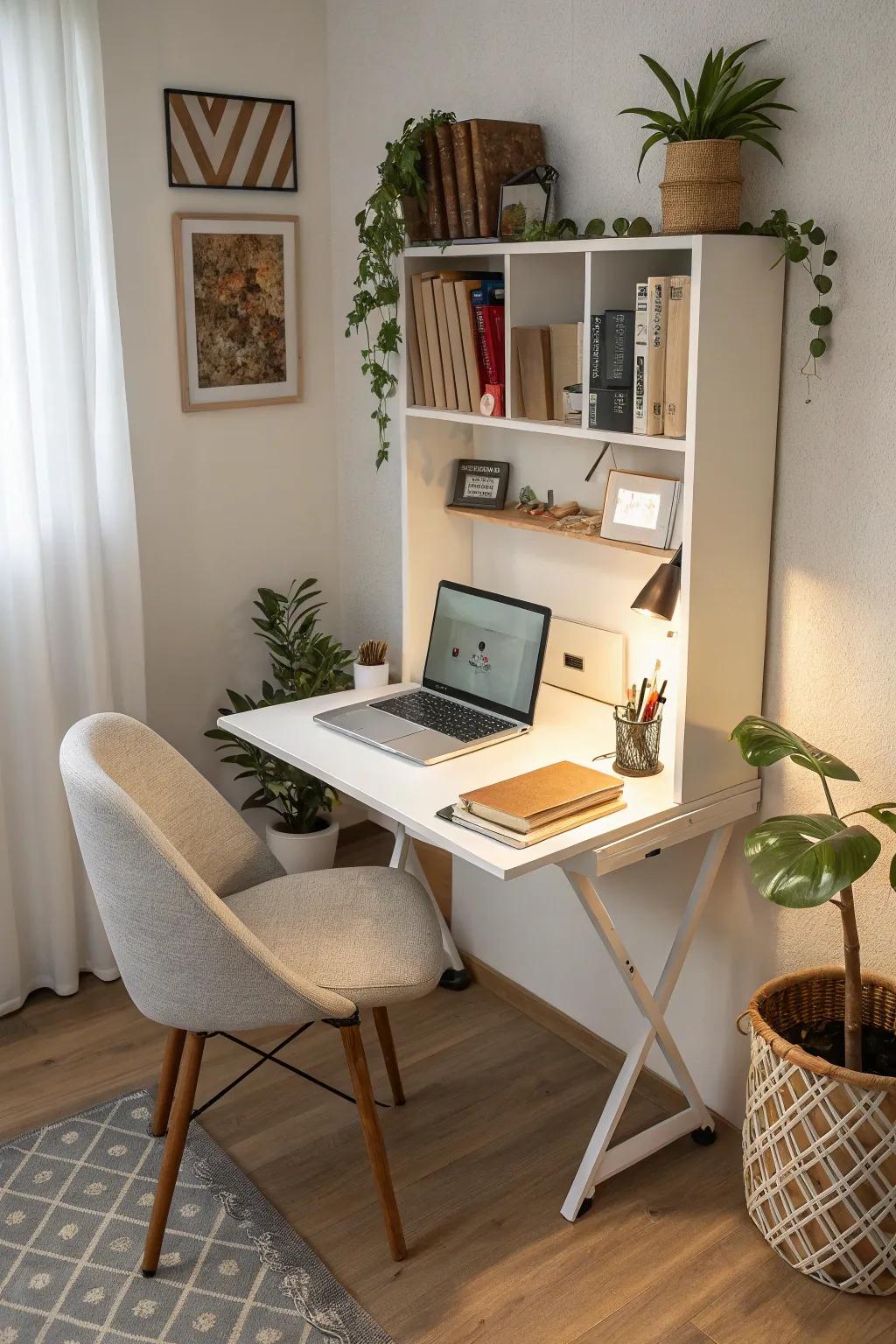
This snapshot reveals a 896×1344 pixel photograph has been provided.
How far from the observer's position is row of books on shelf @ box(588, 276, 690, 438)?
2.06 metres

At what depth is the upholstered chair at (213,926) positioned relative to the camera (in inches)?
77.5

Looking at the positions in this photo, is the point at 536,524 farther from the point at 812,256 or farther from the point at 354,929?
the point at 354,929

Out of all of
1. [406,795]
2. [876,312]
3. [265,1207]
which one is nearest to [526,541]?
[406,795]

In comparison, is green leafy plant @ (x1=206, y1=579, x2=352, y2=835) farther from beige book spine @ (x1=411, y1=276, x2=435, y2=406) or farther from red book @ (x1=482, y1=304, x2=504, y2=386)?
red book @ (x1=482, y1=304, x2=504, y2=386)

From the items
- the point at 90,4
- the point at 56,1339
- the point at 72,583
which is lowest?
the point at 56,1339

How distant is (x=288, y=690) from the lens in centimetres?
342

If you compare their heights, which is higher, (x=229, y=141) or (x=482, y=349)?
(x=229, y=141)

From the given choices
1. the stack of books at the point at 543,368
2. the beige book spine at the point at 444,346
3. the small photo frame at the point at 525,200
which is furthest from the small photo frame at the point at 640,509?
the small photo frame at the point at 525,200

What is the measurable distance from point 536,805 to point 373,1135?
0.63 metres

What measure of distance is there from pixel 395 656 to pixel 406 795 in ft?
4.16

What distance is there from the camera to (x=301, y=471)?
11.4 feet

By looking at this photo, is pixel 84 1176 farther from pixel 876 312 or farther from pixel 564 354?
pixel 876 312

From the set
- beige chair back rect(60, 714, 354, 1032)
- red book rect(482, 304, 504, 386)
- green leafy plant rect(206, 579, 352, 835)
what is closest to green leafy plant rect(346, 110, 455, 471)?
red book rect(482, 304, 504, 386)

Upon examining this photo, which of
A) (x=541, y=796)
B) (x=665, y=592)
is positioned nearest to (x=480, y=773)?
(x=541, y=796)
